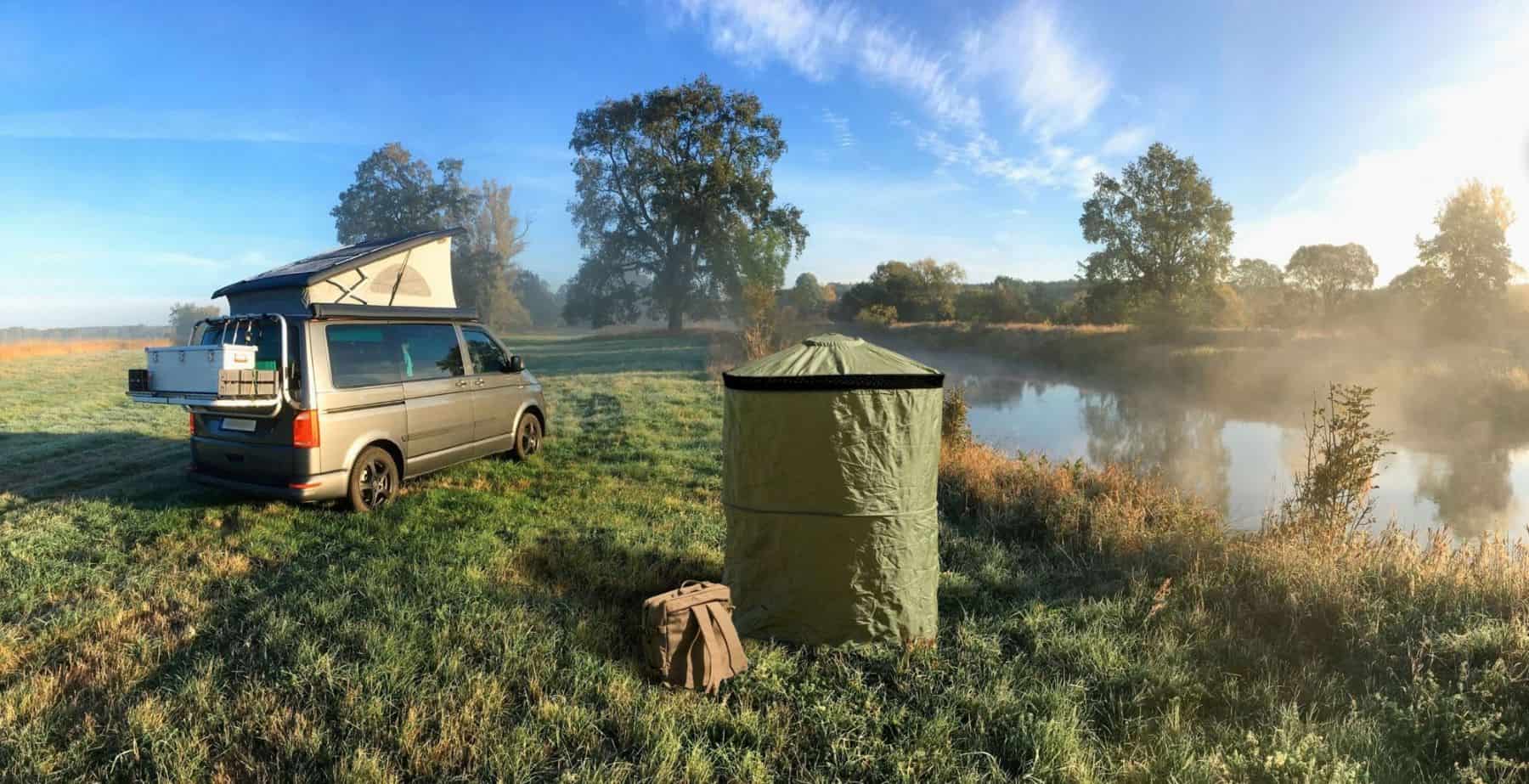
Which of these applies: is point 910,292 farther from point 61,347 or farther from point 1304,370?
point 61,347

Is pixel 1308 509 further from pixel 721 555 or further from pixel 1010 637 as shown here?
pixel 721 555

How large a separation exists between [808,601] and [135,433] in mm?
11131

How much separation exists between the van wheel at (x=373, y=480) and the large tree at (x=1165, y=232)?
33.3 m

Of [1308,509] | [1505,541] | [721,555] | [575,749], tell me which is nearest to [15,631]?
[575,749]

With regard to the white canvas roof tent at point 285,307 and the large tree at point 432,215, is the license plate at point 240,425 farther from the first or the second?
the large tree at point 432,215

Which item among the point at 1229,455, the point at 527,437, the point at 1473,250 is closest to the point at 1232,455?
the point at 1229,455

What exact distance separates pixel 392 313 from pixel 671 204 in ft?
117

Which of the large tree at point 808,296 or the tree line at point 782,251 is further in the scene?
the large tree at point 808,296

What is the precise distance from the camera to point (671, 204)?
40156 mm

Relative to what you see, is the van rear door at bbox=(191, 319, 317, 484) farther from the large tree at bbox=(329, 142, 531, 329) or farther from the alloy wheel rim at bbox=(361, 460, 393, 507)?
the large tree at bbox=(329, 142, 531, 329)

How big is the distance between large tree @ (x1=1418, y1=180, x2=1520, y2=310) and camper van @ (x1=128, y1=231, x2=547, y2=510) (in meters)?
32.8

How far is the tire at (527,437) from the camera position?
812cm

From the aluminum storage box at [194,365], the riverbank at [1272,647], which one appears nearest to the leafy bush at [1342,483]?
the riverbank at [1272,647]

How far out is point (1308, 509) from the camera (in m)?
6.12
